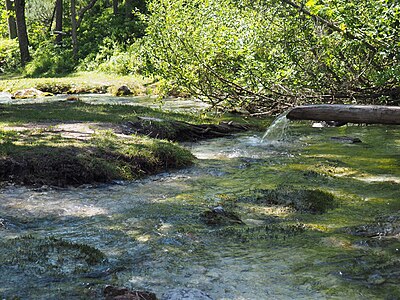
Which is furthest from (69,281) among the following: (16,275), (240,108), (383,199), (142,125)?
(240,108)

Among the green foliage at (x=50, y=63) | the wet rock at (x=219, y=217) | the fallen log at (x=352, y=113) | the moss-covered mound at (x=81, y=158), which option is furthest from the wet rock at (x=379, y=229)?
the green foliage at (x=50, y=63)

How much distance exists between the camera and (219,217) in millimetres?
6785

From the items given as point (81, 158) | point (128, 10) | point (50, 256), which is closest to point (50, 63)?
point (128, 10)

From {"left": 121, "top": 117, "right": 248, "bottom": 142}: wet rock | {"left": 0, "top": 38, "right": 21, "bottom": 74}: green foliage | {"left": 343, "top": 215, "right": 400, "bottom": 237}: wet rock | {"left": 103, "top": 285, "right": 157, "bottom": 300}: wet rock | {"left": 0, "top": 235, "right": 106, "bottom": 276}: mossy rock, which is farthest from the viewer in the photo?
{"left": 0, "top": 38, "right": 21, "bottom": 74}: green foliage

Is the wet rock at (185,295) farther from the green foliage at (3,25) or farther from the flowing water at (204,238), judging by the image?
the green foliage at (3,25)

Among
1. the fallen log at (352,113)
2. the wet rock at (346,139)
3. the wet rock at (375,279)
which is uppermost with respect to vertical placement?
the fallen log at (352,113)

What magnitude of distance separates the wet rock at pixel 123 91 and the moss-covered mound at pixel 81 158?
44.8 ft

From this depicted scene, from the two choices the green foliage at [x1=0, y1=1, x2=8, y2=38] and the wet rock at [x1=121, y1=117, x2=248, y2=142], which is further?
the green foliage at [x1=0, y1=1, x2=8, y2=38]

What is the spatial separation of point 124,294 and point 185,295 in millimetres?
541

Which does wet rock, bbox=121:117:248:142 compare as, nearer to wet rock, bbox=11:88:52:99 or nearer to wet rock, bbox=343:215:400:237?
wet rock, bbox=343:215:400:237

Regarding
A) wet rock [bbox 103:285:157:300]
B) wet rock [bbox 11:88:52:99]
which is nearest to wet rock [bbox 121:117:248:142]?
wet rock [bbox 103:285:157:300]

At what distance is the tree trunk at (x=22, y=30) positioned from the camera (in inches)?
1186

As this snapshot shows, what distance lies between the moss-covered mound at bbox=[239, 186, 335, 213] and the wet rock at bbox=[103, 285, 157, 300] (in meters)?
3.42

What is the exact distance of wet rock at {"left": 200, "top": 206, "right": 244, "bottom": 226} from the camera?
263 inches
